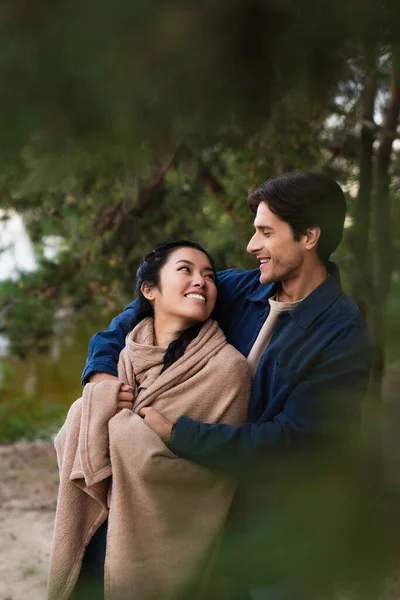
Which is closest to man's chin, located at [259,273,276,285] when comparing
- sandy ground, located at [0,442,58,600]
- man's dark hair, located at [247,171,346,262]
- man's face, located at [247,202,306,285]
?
man's face, located at [247,202,306,285]

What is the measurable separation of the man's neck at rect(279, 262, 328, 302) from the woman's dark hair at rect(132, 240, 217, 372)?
0.21m

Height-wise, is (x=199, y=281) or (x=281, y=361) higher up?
(x=199, y=281)

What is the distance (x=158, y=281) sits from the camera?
5.45ft

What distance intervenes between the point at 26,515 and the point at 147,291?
3319mm

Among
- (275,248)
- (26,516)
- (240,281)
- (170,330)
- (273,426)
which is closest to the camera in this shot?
(273,426)

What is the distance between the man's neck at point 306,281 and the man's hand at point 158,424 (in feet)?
1.40

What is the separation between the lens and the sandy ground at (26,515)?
3.52 metres

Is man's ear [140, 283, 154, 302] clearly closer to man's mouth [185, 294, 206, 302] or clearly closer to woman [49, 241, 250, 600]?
woman [49, 241, 250, 600]

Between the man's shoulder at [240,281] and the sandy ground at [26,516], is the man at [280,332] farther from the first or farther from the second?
the sandy ground at [26,516]

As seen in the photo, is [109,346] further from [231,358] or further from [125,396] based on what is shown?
[231,358]

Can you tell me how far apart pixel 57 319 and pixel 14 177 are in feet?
13.3

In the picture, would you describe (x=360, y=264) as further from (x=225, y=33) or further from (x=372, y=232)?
(x=225, y=33)

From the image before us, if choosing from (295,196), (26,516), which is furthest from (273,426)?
(26,516)

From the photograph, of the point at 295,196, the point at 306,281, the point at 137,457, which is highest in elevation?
the point at 295,196
